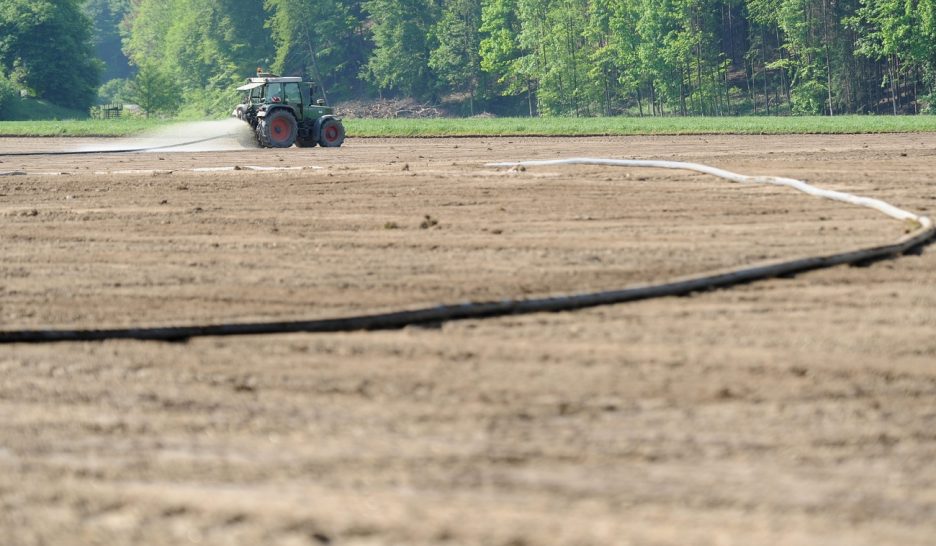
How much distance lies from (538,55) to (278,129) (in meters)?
62.6

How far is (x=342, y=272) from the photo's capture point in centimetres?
998

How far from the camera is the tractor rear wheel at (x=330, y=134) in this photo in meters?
30.7

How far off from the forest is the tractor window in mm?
52303

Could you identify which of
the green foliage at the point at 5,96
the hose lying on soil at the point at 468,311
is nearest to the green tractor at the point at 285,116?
the hose lying on soil at the point at 468,311

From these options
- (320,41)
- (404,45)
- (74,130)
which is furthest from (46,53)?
(74,130)

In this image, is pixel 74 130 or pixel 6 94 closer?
pixel 74 130

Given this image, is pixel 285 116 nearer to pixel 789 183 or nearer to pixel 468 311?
pixel 789 183

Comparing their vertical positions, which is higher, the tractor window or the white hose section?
the tractor window

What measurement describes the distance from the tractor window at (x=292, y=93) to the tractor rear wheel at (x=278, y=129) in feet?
1.36

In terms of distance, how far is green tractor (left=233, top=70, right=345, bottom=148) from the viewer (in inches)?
1172

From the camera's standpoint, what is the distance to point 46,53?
8750 cm

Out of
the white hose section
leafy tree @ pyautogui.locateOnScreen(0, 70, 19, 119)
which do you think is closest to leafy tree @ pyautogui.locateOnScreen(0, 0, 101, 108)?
leafy tree @ pyautogui.locateOnScreen(0, 70, 19, 119)

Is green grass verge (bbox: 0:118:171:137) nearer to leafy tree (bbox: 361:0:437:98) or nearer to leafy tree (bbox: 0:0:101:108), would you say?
leafy tree (bbox: 0:0:101:108)

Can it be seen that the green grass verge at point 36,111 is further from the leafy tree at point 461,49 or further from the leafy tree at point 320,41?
the leafy tree at point 461,49
